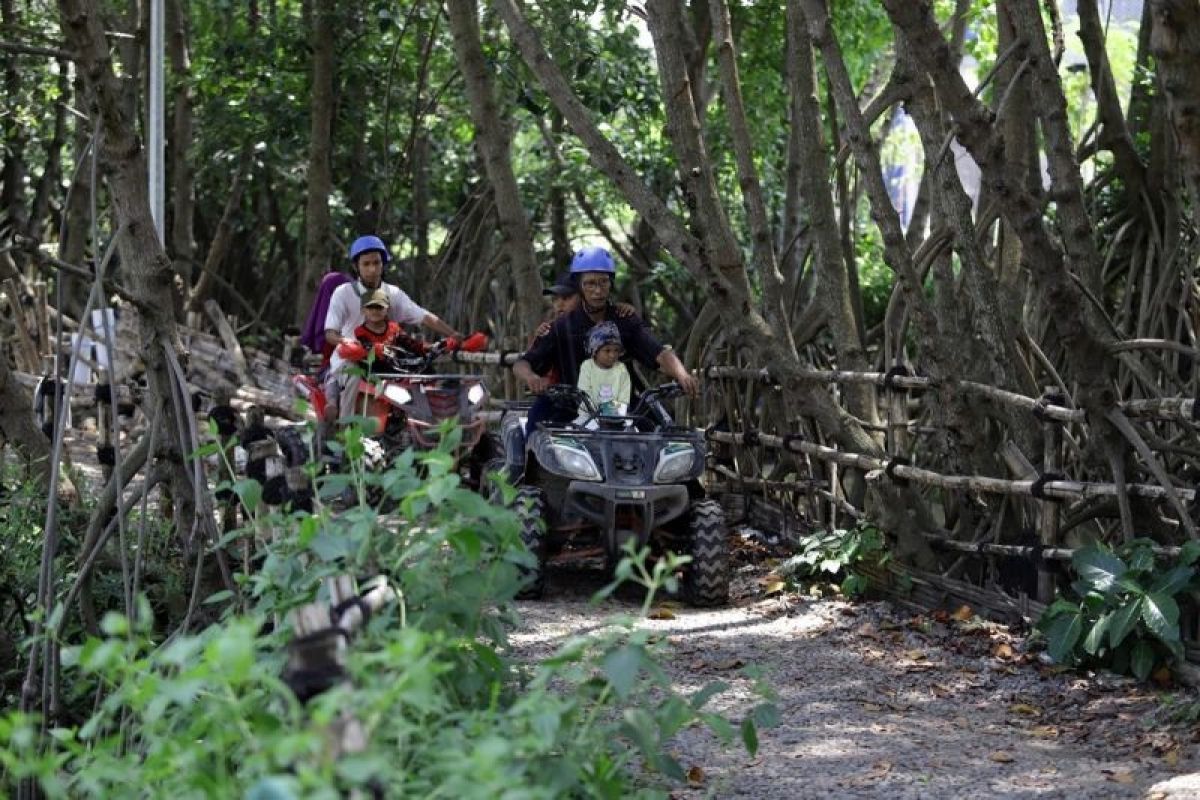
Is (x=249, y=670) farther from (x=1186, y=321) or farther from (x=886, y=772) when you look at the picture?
(x=1186, y=321)

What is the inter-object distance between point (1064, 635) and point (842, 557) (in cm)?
213

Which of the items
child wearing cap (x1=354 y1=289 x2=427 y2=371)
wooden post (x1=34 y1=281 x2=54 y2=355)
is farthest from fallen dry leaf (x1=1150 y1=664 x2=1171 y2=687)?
wooden post (x1=34 y1=281 x2=54 y2=355)

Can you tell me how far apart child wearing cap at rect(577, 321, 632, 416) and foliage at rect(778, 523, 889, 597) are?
1.09m

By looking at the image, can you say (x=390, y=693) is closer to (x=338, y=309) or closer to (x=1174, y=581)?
(x=1174, y=581)

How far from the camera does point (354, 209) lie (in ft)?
62.3

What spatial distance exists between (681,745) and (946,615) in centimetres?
232

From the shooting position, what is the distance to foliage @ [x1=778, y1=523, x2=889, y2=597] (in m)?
8.46

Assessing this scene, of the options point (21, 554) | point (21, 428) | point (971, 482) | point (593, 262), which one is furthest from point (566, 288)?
point (21, 554)

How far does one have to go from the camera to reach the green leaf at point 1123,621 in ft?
20.5

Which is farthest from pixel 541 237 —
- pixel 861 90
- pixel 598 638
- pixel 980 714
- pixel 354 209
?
pixel 598 638

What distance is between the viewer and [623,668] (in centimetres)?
369

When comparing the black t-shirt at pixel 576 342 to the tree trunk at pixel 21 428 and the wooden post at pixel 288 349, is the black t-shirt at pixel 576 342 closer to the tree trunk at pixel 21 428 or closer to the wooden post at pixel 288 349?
the tree trunk at pixel 21 428

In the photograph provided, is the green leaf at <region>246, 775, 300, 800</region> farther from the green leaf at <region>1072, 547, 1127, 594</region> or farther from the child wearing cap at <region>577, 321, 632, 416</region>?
the child wearing cap at <region>577, 321, 632, 416</region>

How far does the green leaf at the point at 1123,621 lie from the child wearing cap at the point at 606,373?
9.93ft
